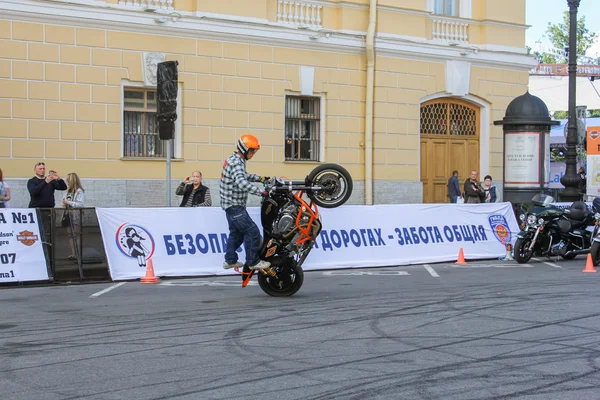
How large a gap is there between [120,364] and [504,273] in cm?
846

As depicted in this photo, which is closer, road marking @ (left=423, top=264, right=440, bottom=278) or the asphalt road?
the asphalt road

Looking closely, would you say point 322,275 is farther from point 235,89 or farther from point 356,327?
point 235,89

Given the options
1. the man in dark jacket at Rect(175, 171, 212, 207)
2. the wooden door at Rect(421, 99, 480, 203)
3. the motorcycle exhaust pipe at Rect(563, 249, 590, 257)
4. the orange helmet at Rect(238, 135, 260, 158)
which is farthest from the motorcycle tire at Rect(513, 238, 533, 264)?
the wooden door at Rect(421, 99, 480, 203)

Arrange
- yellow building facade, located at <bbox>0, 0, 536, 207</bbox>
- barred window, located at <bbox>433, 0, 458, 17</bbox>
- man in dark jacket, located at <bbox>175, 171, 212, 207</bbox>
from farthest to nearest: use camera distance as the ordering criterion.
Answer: barred window, located at <bbox>433, 0, 458, 17</bbox> → yellow building facade, located at <bbox>0, 0, 536, 207</bbox> → man in dark jacket, located at <bbox>175, 171, 212, 207</bbox>

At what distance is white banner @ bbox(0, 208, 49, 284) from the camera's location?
509 inches

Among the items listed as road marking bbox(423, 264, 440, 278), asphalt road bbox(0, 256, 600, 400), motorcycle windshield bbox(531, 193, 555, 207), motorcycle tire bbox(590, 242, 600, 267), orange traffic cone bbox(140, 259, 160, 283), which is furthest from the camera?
motorcycle windshield bbox(531, 193, 555, 207)

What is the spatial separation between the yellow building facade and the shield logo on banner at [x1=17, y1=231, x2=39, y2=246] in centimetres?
568

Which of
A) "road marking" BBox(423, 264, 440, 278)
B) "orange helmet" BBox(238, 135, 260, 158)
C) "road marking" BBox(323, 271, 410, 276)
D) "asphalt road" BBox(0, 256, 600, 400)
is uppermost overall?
"orange helmet" BBox(238, 135, 260, 158)

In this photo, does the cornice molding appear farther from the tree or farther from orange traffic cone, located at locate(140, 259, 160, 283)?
the tree

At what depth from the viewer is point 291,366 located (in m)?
7.06

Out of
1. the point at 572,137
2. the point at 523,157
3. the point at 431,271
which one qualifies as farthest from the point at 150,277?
the point at 572,137

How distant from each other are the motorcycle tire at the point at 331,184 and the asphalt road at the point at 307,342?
3.88 ft

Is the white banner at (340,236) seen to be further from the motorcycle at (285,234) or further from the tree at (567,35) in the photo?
the tree at (567,35)

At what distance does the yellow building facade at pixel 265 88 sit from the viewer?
18.9 m
